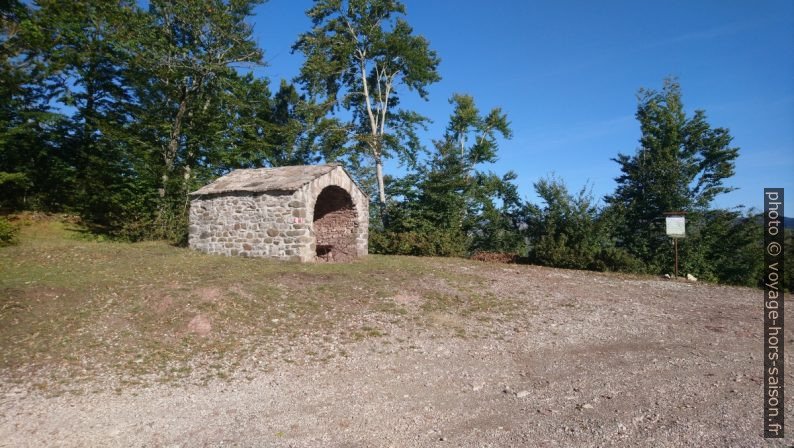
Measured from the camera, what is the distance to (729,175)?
1809 centimetres

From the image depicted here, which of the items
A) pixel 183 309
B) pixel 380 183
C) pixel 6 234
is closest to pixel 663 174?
pixel 380 183

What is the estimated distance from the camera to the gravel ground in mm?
4047

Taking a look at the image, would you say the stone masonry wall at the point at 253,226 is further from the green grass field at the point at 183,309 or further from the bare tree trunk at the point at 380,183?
the bare tree trunk at the point at 380,183

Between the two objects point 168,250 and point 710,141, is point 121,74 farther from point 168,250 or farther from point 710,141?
point 710,141

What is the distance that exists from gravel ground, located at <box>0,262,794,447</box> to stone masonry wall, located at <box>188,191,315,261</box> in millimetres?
5413

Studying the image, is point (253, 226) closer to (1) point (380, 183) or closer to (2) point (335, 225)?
(2) point (335, 225)

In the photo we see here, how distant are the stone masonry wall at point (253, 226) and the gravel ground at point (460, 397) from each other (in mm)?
5413

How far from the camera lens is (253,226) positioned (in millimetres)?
13117

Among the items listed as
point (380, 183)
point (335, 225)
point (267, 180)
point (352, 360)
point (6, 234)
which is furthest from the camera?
point (380, 183)

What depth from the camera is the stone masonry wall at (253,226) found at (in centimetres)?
1261

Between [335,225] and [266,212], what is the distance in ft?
13.3

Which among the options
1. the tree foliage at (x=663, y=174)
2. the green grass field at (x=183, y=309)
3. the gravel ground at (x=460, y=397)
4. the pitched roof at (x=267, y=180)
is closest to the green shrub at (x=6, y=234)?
the green grass field at (x=183, y=309)

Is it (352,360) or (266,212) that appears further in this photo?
(266,212)

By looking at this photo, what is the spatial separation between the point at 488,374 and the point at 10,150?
75.4 feet
